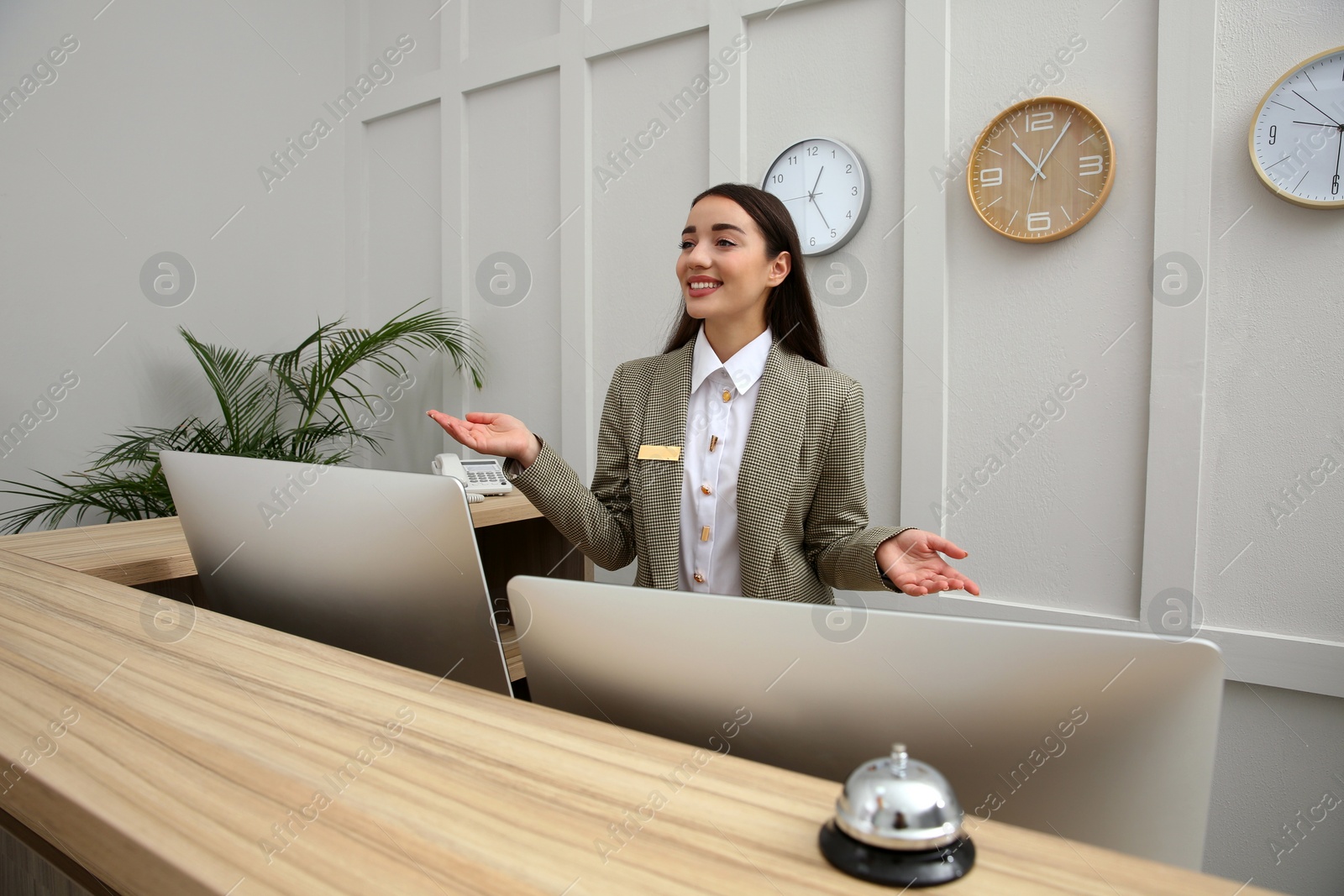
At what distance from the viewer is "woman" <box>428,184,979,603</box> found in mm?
1765

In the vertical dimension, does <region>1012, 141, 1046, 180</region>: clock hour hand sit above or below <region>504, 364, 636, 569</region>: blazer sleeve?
above

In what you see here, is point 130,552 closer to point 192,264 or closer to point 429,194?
point 192,264

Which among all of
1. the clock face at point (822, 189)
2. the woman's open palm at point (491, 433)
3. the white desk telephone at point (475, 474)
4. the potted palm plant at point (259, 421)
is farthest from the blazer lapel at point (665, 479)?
the potted palm plant at point (259, 421)

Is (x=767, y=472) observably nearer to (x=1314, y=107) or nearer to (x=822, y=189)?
(x=822, y=189)

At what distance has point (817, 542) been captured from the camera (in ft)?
6.04

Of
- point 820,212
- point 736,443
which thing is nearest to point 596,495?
point 736,443

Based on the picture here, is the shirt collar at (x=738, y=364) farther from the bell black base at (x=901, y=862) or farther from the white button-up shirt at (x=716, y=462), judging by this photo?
the bell black base at (x=901, y=862)

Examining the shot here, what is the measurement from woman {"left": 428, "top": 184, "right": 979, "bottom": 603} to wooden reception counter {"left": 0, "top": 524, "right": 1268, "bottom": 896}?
0.90 m

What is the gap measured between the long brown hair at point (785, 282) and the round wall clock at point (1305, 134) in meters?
1.21

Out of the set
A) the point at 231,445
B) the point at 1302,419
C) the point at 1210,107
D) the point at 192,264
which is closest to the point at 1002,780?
the point at 1302,419

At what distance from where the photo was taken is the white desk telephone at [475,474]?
2.68 meters

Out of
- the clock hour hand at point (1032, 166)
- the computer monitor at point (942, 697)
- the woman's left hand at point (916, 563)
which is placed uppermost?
the clock hour hand at point (1032, 166)

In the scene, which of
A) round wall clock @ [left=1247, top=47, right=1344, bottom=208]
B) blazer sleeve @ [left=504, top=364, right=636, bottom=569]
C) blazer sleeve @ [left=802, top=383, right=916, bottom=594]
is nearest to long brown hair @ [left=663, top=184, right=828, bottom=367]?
blazer sleeve @ [left=802, top=383, right=916, bottom=594]

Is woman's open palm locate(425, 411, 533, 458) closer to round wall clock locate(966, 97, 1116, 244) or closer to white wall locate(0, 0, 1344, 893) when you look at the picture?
white wall locate(0, 0, 1344, 893)
